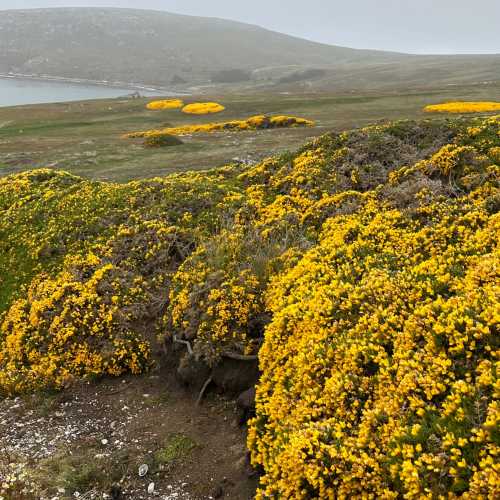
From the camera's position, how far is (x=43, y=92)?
510 ft

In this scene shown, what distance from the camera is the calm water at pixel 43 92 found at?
13574 cm

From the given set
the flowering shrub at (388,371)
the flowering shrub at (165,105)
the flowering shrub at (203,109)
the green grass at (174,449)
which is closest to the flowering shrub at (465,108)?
the flowering shrub at (203,109)

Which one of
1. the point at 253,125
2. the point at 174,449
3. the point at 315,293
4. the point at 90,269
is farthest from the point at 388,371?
A: the point at 253,125

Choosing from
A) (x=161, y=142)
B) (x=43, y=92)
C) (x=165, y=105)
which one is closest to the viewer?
(x=161, y=142)

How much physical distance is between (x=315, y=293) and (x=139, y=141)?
40.8 meters

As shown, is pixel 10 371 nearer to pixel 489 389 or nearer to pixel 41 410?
pixel 41 410

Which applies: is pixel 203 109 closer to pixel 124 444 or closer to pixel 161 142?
pixel 161 142

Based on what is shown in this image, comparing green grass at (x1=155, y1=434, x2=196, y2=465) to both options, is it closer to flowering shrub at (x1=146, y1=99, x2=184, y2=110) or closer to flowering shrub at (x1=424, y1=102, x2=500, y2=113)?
flowering shrub at (x1=424, y1=102, x2=500, y2=113)

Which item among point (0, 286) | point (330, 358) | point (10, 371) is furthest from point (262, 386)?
point (0, 286)

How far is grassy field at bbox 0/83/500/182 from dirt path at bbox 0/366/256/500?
787 inches

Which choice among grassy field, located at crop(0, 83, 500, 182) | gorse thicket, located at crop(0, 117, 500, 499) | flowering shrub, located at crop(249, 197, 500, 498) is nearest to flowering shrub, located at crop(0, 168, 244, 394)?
gorse thicket, located at crop(0, 117, 500, 499)

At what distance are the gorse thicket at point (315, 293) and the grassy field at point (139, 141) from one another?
12376 mm

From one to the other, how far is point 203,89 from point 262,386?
579 ft

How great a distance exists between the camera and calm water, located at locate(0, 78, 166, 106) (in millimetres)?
135738
